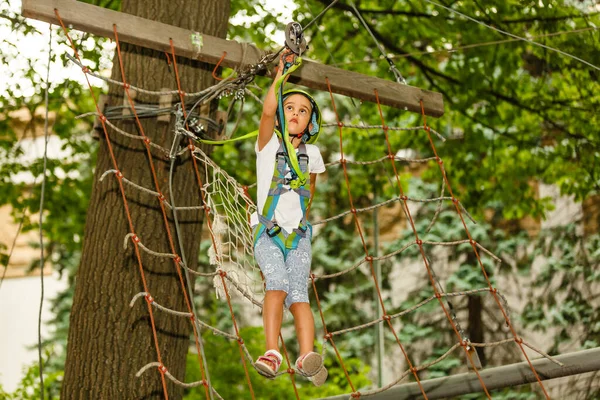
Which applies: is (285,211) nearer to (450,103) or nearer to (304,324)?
(304,324)

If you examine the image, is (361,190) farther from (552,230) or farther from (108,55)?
(552,230)

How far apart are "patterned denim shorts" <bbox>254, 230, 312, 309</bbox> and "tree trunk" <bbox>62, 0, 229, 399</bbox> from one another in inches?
32.2

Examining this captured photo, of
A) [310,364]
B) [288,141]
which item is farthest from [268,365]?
[288,141]

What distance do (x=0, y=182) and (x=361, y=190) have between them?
10.4 feet

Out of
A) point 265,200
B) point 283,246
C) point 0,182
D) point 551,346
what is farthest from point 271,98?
point 551,346

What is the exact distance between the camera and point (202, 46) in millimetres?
2941

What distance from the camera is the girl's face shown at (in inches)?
96.5

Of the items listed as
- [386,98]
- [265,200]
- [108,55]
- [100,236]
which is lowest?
[265,200]

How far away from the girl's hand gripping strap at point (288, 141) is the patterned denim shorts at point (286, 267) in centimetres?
20

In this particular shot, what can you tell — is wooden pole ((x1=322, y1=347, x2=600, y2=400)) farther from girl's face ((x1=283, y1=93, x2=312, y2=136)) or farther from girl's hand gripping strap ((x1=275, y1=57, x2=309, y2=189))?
girl's face ((x1=283, y1=93, x2=312, y2=136))

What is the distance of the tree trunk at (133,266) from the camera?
2961 millimetres

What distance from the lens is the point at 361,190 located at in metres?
6.99

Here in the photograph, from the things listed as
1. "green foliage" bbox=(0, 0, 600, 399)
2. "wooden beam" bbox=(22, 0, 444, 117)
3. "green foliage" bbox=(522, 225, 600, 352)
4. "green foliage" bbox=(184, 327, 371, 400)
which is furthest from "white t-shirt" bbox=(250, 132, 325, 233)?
"green foliage" bbox=(522, 225, 600, 352)

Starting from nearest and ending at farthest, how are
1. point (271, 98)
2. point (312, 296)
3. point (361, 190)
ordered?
point (271, 98) → point (361, 190) → point (312, 296)
